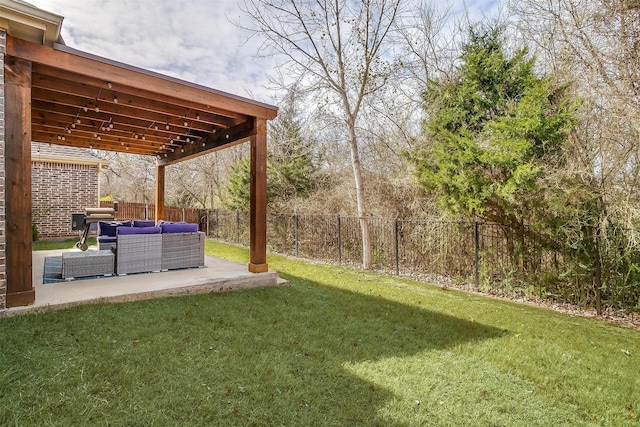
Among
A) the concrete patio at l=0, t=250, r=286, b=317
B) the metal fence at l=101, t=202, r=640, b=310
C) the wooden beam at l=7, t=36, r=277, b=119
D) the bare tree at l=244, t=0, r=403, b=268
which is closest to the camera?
the wooden beam at l=7, t=36, r=277, b=119

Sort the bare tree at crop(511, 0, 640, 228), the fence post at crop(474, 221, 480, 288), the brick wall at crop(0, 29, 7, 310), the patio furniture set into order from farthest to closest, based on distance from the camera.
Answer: the fence post at crop(474, 221, 480, 288), the patio furniture set, the bare tree at crop(511, 0, 640, 228), the brick wall at crop(0, 29, 7, 310)

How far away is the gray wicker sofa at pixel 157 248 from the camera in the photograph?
567 cm

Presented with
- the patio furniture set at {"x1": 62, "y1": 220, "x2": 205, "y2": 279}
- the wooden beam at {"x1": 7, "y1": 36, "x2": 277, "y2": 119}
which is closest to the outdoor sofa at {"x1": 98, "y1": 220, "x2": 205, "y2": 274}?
the patio furniture set at {"x1": 62, "y1": 220, "x2": 205, "y2": 279}

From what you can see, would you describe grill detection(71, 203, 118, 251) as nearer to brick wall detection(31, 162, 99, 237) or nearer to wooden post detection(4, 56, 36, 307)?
brick wall detection(31, 162, 99, 237)

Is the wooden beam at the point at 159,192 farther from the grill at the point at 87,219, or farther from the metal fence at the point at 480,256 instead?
the metal fence at the point at 480,256

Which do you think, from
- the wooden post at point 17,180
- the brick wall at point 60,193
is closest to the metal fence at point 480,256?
the wooden post at point 17,180

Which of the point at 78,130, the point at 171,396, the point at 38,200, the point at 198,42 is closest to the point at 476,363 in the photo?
the point at 171,396

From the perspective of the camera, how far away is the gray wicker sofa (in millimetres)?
5668

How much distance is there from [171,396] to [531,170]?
5.17 meters

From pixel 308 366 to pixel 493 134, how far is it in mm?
4848

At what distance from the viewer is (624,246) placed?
488 centimetres

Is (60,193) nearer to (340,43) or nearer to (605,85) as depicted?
(340,43)

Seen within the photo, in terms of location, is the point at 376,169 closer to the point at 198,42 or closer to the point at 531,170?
the point at 531,170

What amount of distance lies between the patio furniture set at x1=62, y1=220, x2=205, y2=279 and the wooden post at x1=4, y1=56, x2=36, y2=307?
1475mm
